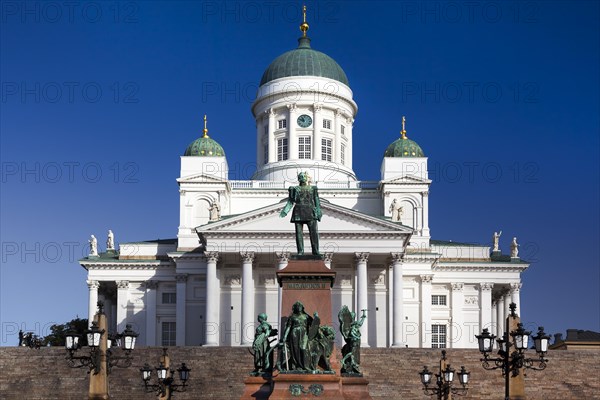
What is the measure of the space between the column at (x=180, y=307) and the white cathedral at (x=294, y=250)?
7cm

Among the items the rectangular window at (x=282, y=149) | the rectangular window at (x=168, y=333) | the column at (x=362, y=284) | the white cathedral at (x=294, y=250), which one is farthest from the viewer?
the rectangular window at (x=282, y=149)

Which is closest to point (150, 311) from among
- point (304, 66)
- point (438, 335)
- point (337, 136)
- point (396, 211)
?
point (396, 211)

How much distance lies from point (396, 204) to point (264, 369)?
48.0 metres

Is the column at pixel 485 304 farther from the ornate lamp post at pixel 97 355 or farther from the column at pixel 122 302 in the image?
the ornate lamp post at pixel 97 355

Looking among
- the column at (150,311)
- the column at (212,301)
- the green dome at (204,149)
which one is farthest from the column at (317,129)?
the column at (150,311)

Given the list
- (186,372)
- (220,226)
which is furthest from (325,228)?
(186,372)

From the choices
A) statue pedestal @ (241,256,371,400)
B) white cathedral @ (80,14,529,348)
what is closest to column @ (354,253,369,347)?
white cathedral @ (80,14,529,348)

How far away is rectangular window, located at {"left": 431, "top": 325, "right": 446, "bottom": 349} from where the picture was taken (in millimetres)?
73125

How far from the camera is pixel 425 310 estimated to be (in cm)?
7162

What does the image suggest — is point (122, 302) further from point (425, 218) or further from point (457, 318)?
point (457, 318)

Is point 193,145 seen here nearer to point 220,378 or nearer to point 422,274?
point 422,274

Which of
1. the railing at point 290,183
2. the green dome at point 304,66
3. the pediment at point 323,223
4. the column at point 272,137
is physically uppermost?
the green dome at point 304,66

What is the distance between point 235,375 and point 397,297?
20.9 m

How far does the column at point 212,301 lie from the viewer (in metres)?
68.2
